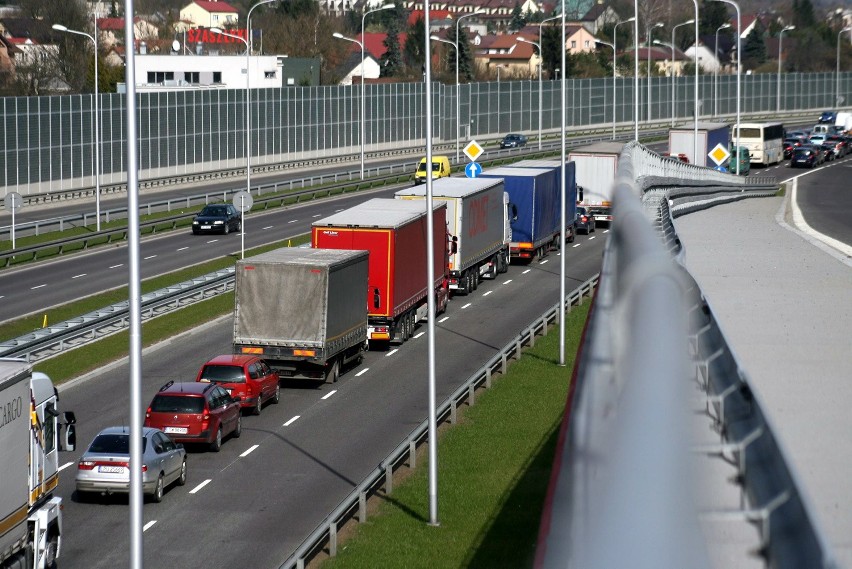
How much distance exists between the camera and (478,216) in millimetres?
44031

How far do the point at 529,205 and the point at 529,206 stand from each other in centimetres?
4

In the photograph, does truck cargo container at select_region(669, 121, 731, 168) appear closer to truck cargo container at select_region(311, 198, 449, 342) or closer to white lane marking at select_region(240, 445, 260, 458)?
truck cargo container at select_region(311, 198, 449, 342)

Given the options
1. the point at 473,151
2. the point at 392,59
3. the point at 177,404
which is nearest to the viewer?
the point at 177,404

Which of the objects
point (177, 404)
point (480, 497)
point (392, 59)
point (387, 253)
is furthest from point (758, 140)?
point (392, 59)

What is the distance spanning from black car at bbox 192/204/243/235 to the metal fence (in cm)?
1203

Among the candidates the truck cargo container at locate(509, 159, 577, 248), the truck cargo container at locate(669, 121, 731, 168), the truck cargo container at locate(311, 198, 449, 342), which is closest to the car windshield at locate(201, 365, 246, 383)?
the truck cargo container at locate(311, 198, 449, 342)

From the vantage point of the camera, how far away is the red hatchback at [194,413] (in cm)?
2445

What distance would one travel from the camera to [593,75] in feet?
538

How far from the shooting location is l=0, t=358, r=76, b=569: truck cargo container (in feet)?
52.1

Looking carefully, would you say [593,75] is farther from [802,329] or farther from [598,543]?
[598,543]

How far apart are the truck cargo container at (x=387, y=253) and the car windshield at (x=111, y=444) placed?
12.3 meters

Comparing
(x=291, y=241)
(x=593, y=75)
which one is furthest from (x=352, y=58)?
(x=291, y=241)

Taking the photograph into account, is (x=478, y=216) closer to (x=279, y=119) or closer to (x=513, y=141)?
(x=279, y=119)

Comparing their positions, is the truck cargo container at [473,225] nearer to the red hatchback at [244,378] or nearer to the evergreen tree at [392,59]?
the red hatchback at [244,378]
